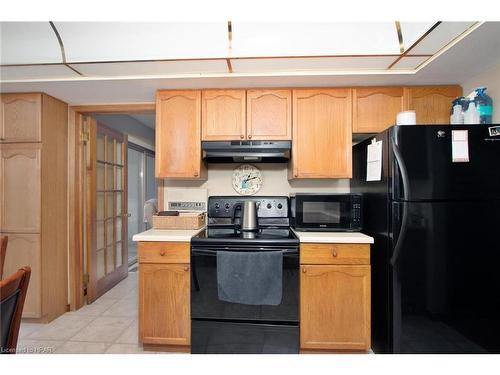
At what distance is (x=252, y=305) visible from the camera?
1.63 m

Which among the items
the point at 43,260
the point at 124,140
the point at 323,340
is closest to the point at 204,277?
the point at 323,340

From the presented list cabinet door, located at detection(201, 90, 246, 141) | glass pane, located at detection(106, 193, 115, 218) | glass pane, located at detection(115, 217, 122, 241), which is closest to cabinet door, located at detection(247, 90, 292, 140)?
cabinet door, located at detection(201, 90, 246, 141)

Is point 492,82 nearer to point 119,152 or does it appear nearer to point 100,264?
point 119,152

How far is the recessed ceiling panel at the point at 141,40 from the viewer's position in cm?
146

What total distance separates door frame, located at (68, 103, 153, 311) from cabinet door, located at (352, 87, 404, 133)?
1.88 meters

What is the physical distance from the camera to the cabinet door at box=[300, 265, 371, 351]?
5.38 feet

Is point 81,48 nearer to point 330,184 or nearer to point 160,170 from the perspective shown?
point 160,170

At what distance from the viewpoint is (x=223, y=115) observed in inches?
78.0

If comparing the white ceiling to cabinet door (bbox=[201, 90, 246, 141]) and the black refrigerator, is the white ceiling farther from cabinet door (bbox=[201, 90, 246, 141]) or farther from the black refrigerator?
the black refrigerator

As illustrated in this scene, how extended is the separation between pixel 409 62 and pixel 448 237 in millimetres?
1156

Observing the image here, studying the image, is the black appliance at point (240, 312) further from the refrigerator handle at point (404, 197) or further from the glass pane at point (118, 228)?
the glass pane at point (118, 228)

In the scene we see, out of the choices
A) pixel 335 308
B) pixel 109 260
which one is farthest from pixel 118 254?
pixel 335 308

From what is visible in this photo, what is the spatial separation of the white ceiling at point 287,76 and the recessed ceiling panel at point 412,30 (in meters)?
0.13

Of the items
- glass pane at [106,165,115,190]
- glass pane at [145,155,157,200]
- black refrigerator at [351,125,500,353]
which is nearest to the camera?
black refrigerator at [351,125,500,353]
